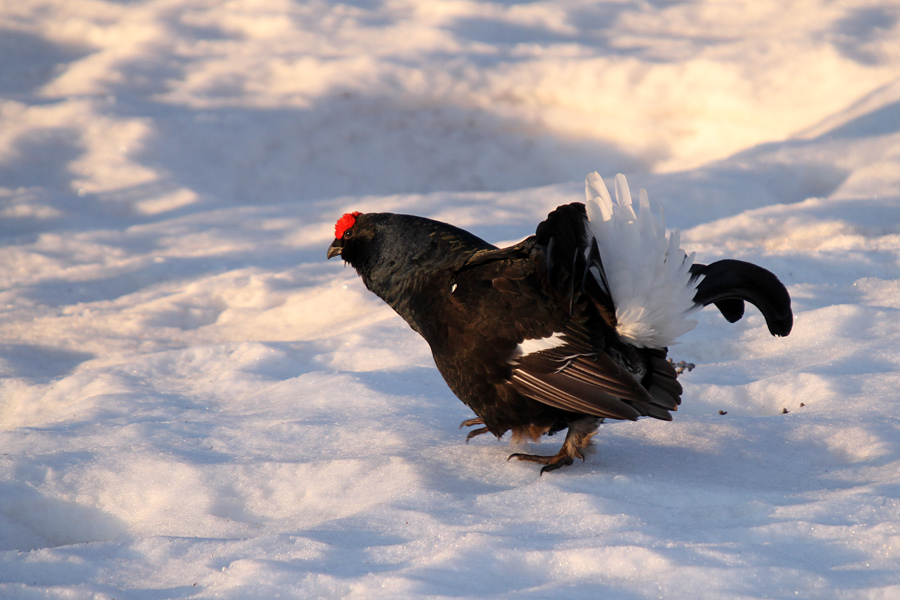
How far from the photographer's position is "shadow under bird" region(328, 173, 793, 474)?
8.80 ft

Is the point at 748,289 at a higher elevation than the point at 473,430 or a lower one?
higher

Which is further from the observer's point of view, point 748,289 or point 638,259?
point 748,289

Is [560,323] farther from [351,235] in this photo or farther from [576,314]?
[351,235]

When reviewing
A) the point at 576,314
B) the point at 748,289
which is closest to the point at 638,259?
the point at 576,314

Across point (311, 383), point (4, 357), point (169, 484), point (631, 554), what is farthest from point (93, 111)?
point (631, 554)

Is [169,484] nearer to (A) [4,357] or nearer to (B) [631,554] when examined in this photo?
(B) [631,554]

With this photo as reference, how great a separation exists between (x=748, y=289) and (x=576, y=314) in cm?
69

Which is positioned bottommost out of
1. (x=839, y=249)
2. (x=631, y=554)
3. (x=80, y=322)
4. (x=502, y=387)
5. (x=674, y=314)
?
(x=631, y=554)

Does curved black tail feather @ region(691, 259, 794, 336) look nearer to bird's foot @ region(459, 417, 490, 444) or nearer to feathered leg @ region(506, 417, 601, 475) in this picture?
feathered leg @ region(506, 417, 601, 475)

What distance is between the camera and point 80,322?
16.9 feet

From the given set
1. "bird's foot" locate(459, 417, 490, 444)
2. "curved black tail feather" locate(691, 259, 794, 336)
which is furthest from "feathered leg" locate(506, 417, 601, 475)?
"curved black tail feather" locate(691, 259, 794, 336)

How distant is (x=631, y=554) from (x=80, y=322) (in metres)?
4.25

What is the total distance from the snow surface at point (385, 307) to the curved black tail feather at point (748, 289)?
22.1 inches

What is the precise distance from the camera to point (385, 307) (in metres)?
5.08
